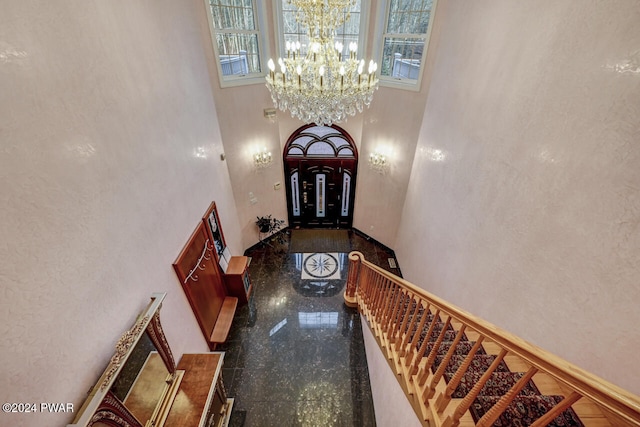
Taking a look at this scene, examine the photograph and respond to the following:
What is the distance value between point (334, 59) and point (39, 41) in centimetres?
245

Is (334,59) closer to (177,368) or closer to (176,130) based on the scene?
(176,130)

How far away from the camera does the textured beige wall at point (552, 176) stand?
1528 mm

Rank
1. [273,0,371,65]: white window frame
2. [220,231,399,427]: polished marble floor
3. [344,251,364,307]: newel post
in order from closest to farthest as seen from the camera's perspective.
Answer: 1. [220,231,399,427]: polished marble floor
2. [273,0,371,65]: white window frame
3. [344,251,364,307]: newel post

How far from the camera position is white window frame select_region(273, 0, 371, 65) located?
14.9 feet

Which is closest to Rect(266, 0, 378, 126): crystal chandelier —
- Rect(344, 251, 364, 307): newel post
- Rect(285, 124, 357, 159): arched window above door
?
Rect(344, 251, 364, 307): newel post

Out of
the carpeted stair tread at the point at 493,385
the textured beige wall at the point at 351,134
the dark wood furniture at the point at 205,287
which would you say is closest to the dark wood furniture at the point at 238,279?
the dark wood furniture at the point at 205,287

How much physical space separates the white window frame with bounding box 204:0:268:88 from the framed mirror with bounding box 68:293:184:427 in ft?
12.1

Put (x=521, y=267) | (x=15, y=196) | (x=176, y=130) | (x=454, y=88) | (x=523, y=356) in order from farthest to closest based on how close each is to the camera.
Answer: (x=454, y=88) < (x=176, y=130) < (x=521, y=267) < (x=15, y=196) < (x=523, y=356)

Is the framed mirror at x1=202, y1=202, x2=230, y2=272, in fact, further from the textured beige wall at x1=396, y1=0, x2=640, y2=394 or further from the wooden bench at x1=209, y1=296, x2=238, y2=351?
the textured beige wall at x1=396, y1=0, x2=640, y2=394

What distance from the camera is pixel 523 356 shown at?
1.06m

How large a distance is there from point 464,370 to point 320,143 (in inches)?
222

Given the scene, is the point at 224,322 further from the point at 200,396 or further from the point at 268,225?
the point at 268,225

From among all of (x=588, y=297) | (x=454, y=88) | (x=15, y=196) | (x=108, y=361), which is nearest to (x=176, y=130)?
(x=15, y=196)

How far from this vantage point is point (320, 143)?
640cm
